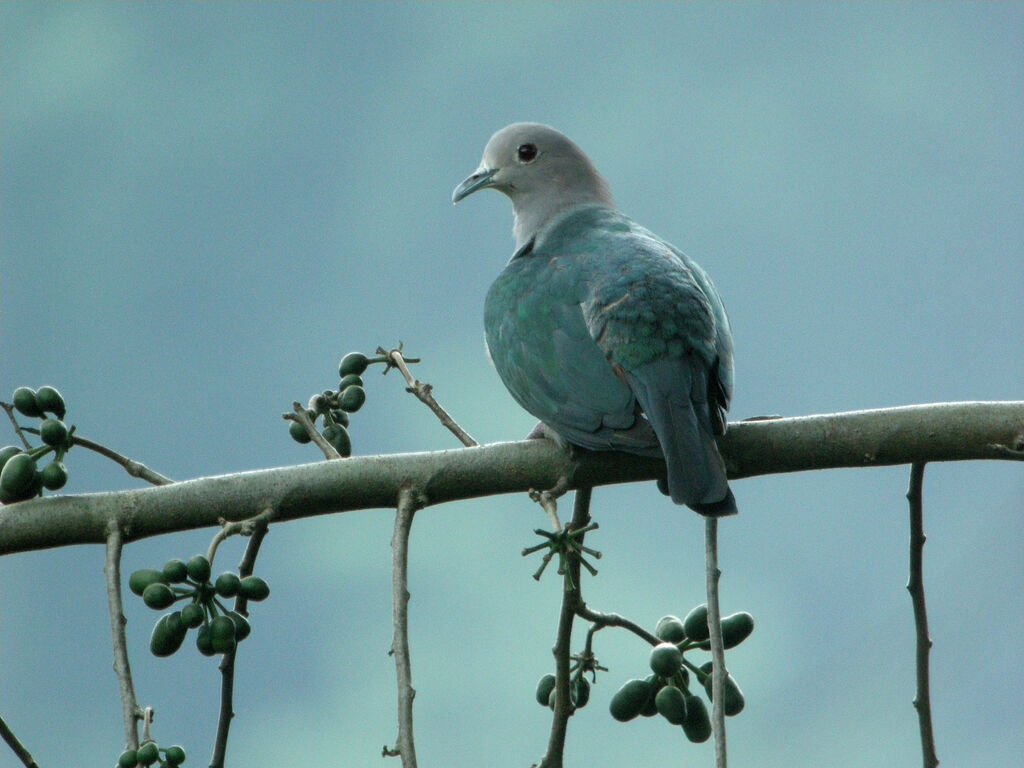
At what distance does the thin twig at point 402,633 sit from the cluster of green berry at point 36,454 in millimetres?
626

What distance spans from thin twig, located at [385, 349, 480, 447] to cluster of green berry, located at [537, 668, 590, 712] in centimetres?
51

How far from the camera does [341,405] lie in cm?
257

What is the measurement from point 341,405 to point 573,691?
2.61ft

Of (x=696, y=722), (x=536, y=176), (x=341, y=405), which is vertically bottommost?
(x=696, y=722)

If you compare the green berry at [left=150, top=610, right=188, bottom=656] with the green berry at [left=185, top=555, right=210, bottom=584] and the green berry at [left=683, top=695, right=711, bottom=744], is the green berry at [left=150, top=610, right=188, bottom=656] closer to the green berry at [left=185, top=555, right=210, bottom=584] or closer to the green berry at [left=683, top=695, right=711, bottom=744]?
the green berry at [left=185, top=555, right=210, bottom=584]

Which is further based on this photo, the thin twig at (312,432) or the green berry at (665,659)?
the thin twig at (312,432)

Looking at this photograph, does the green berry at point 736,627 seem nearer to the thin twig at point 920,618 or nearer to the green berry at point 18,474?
the thin twig at point 920,618

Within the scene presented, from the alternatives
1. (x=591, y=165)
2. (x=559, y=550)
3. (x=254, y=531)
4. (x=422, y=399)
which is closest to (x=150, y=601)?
(x=254, y=531)

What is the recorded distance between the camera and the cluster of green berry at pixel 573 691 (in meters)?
2.24

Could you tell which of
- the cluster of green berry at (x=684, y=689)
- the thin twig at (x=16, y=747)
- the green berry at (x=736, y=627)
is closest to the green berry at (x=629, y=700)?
the cluster of green berry at (x=684, y=689)

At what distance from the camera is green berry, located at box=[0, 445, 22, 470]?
2.18m

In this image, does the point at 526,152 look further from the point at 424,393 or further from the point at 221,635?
the point at 221,635

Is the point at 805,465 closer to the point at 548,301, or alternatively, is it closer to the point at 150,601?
the point at 548,301

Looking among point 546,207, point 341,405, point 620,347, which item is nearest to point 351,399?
point 341,405
